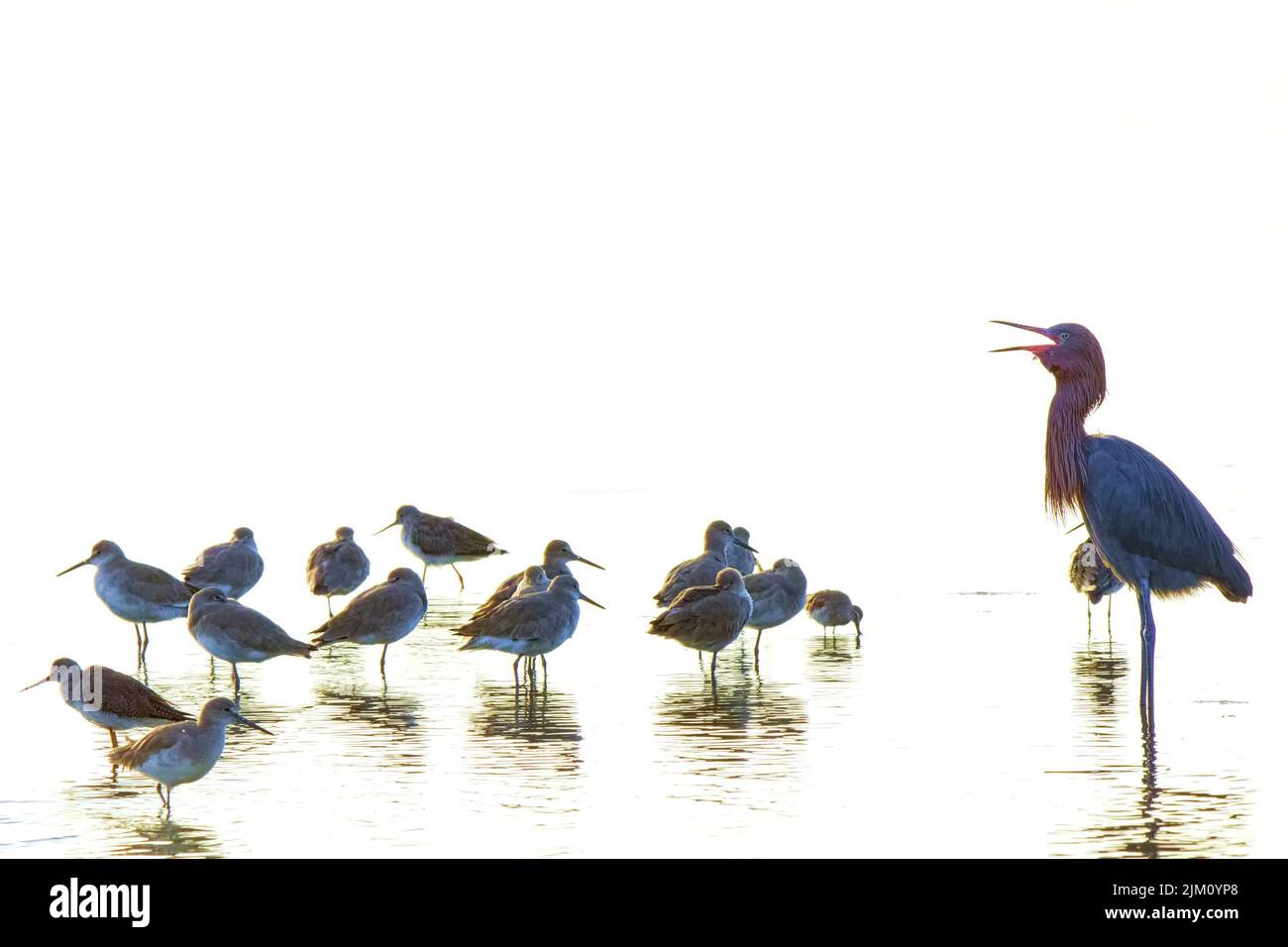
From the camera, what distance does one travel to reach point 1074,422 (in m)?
12.7

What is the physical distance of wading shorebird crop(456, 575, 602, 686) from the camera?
1354 cm

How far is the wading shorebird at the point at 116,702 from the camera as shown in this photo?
11.1m

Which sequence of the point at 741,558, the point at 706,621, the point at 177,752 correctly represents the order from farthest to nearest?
the point at 741,558 < the point at 706,621 < the point at 177,752

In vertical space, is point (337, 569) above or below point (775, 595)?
above

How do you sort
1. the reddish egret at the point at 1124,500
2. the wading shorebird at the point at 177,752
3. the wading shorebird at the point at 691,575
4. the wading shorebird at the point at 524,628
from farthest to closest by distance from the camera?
the wading shorebird at the point at 691,575, the wading shorebird at the point at 524,628, the reddish egret at the point at 1124,500, the wading shorebird at the point at 177,752

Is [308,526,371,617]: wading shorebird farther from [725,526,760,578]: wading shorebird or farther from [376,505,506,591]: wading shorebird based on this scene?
[725,526,760,578]: wading shorebird

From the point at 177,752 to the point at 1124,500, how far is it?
6.57 metres

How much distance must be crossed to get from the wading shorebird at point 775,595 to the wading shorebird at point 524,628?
1.93 metres

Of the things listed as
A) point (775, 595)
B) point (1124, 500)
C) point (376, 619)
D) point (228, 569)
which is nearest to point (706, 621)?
point (775, 595)

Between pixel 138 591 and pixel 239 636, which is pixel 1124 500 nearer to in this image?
pixel 239 636

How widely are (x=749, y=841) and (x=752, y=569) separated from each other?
1016 cm

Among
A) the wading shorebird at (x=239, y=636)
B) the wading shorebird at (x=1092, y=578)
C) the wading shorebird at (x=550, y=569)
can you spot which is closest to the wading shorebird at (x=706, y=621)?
the wading shorebird at (x=550, y=569)

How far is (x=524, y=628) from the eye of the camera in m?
13.5

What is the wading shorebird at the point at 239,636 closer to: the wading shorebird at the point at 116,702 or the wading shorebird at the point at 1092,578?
the wading shorebird at the point at 116,702
